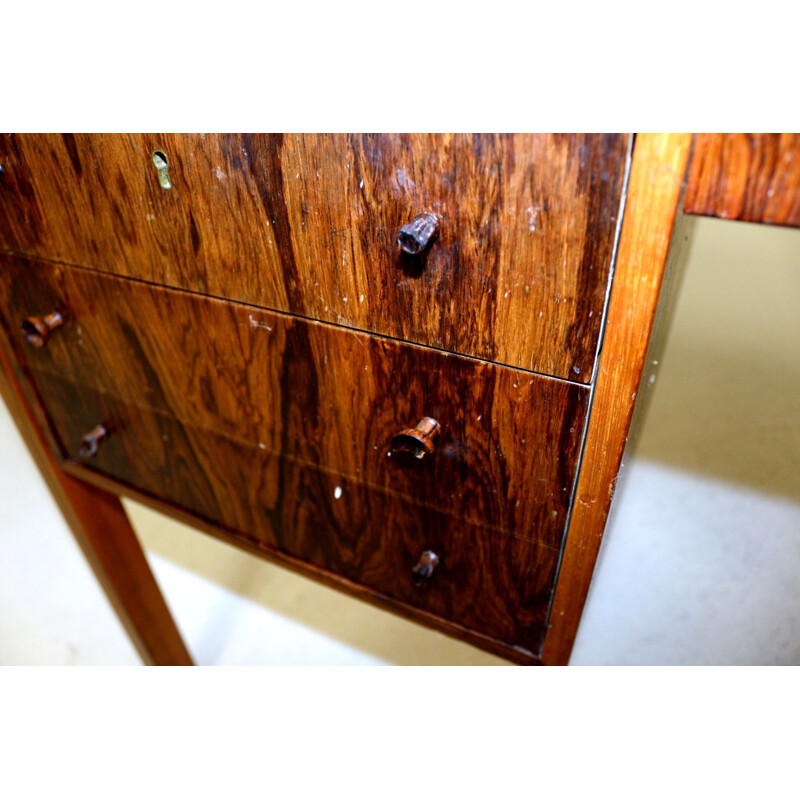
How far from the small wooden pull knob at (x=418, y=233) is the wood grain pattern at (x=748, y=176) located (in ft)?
0.43

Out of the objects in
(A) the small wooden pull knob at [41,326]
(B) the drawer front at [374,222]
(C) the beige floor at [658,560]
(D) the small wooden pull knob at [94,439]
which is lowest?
(C) the beige floor at [658,560]

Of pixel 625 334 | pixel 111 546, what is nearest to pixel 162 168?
pixel 625 334

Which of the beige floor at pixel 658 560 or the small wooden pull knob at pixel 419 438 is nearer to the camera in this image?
the small wooden pull knob at pixel 419 438

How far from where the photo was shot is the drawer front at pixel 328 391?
0.41 metres

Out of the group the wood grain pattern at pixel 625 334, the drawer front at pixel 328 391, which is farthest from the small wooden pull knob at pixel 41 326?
the wood grain pattern at pixel 625 334

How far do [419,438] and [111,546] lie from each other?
1.99 feet

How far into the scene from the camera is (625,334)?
0.34 metres

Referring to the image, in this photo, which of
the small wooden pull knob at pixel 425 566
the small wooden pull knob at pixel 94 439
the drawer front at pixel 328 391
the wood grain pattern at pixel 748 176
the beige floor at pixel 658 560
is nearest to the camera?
the wood grain pattern at pixel 748 176

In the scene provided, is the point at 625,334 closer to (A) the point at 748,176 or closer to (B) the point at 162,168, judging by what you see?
(A) the point at 748,176

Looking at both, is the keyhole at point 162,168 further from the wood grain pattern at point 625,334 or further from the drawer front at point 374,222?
the wood grain pattern at point 625,334

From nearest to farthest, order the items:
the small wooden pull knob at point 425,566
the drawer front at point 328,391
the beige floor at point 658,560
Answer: the drawer front at point 328,391
the small wooden pull knob at point 425,566
the beige floor at point 658,560
